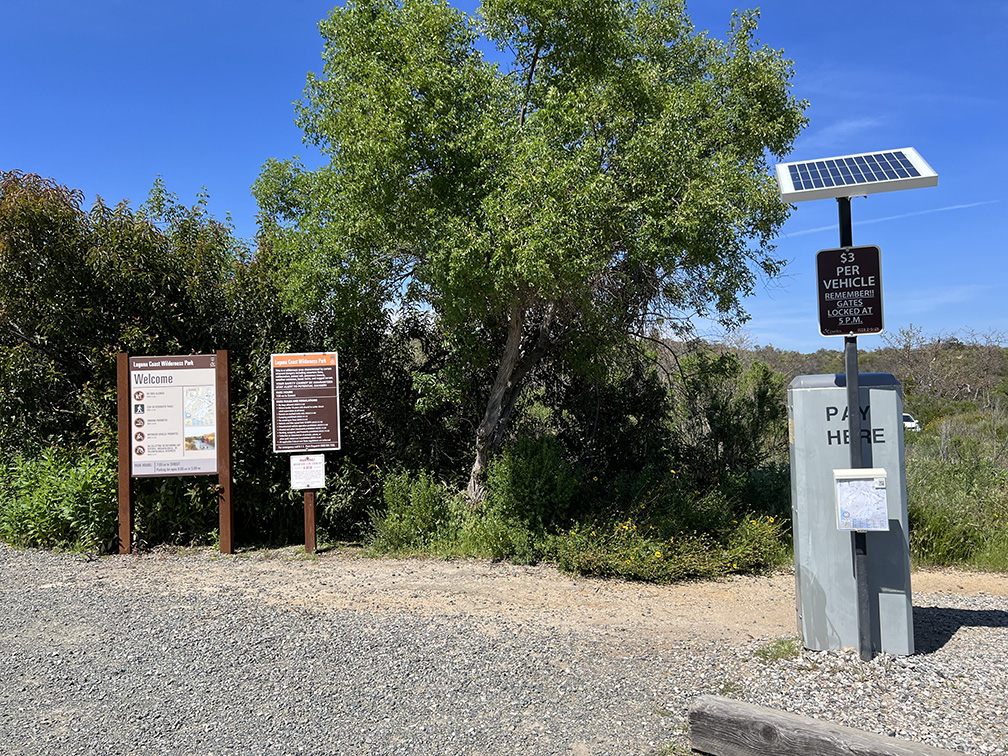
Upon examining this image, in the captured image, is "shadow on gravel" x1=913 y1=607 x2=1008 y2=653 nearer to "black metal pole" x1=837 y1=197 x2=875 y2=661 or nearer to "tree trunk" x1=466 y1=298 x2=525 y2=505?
"black metal pole" x1=837 y1=197 x2=875 y2=661

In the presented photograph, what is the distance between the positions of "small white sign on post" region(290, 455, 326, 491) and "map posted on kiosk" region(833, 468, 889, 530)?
20.5 feet

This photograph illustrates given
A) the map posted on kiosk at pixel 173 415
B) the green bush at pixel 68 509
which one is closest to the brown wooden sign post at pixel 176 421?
the map posted on kiosk at pixel 173 415

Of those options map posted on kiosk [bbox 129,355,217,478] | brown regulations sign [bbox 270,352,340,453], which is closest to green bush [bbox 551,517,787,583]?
brown regulations sign [bbox 270,352,340,453]

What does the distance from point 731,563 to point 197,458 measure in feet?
21.1

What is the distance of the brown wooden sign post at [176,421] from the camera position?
9.02 meters

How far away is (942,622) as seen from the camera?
565 cm

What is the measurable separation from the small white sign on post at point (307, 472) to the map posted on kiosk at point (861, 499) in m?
6.25

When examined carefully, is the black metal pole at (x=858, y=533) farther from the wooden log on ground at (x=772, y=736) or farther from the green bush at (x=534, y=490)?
the green bush at (x=534, y=490)

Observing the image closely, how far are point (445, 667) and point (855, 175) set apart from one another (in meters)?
4.23

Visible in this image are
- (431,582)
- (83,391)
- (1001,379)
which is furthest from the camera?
(1001,379)

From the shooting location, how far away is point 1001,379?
2222 cm

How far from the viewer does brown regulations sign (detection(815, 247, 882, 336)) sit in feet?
15.4

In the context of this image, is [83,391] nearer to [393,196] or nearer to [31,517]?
[31,517]

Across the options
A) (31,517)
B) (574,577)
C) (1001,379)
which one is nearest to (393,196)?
(574,577)
